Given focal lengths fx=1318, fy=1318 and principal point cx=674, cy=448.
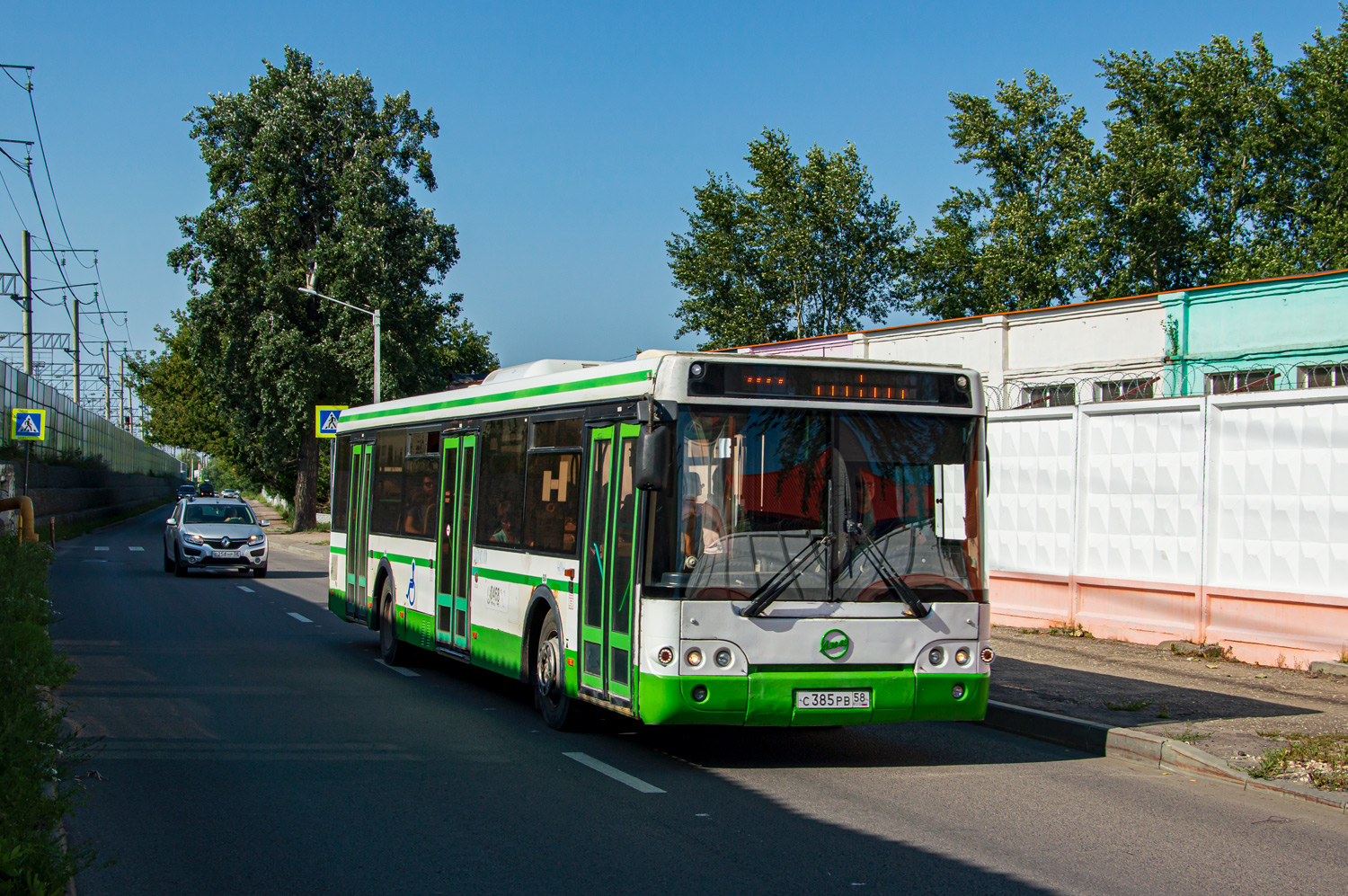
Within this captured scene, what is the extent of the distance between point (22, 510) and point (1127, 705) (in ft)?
59.0

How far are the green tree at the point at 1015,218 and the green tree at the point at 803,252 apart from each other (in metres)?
1.94

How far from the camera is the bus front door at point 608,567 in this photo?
8.76 m

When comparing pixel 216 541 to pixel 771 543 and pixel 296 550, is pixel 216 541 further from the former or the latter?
pixel 771 543

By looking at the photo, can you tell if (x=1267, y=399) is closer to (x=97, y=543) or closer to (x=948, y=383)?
(x=948, y=383)

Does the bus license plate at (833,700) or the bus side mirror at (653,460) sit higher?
the bus side mirror at (653,460)

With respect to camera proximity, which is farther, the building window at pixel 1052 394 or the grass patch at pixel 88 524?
the grass patch at pixel 88 524

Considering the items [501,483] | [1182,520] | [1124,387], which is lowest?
[1182,520]

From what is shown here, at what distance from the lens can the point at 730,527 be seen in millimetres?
8391

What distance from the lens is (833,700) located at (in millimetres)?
8523

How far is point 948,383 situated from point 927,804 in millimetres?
2866

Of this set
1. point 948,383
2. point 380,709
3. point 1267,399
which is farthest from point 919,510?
point 1267,399

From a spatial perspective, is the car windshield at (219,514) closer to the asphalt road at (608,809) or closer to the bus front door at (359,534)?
the bus front door at (359,534)

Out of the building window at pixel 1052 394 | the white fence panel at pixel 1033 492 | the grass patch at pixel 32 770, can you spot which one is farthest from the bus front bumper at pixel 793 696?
the building window at pixel 1052 394

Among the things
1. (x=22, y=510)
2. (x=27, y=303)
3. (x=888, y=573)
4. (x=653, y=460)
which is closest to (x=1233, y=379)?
(x=888, y=573)
